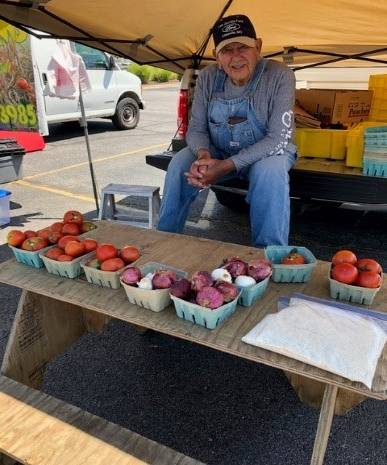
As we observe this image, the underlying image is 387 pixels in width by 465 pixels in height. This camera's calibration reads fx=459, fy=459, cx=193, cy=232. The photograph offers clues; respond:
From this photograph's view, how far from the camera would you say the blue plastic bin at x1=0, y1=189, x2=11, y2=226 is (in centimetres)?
434

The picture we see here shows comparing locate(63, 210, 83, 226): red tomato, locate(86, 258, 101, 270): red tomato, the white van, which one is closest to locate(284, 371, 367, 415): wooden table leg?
locate(86, 258, 101, 270): red tomato

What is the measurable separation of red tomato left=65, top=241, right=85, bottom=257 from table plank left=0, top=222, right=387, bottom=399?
12 centimetres

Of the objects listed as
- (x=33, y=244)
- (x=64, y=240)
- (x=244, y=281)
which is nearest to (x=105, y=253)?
(x=64, y=240)

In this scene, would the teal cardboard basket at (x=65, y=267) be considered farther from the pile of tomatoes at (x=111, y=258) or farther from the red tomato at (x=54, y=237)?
the red tomato at (x=54, y=237)

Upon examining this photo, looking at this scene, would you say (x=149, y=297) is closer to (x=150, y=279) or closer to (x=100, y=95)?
(x=150, y=279)

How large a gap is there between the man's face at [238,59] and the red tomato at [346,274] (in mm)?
1666

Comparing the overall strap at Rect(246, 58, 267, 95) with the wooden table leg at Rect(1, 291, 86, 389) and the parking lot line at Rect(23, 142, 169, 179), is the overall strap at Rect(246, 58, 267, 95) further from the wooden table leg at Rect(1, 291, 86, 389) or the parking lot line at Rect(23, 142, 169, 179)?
the parking lot line at Rect(23, 142, 169, 179)

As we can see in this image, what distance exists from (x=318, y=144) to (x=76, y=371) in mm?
2585

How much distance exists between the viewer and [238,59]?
9.45 feet

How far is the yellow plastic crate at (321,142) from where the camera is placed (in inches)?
145

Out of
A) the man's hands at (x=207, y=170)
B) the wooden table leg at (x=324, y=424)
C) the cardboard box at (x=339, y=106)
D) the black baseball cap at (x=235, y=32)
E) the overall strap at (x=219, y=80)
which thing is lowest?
the wooden table leg at (x=324, y=424)

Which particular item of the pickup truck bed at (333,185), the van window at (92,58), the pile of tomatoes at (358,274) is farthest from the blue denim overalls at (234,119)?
the van window at (92,58)

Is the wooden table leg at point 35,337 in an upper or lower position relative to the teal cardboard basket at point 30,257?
lower

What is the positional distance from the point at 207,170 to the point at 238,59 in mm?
727
